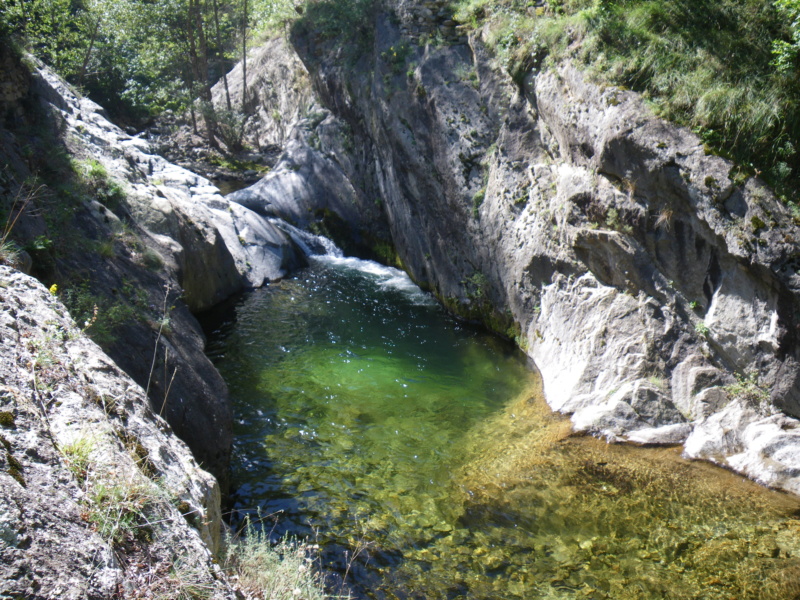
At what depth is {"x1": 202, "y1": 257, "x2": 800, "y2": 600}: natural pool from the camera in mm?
5160

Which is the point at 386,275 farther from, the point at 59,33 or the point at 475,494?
the point at 59,33

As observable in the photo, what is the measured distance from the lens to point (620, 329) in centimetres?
818

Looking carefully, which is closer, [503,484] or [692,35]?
[503,484]

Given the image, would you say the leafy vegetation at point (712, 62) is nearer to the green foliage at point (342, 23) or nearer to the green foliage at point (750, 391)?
the green foliage at point (750, 391)

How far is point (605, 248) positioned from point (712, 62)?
2.78 meters

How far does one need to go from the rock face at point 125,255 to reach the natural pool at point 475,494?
3.58 ft

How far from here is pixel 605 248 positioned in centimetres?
843

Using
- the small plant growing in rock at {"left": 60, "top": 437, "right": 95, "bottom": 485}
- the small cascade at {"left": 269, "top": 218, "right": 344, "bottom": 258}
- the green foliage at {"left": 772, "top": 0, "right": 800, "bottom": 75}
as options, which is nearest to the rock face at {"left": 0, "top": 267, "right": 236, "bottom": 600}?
the small plant growing in rock at {"left": 60, "top": 437, "right": 95, "bottom": 485}

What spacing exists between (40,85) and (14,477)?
915cm

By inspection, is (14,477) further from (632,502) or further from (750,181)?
(750,181)

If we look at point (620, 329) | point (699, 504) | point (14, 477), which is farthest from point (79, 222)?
point (699, 504)

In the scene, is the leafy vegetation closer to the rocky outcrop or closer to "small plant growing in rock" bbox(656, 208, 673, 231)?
"small plant growing in rock" bbox(656, 208, 673, 231)

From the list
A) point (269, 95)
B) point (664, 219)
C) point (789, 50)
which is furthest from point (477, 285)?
point (269, 95)

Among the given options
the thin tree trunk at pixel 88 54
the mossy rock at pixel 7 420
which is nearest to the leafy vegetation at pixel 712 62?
the mossy rock at pixel 7 420
